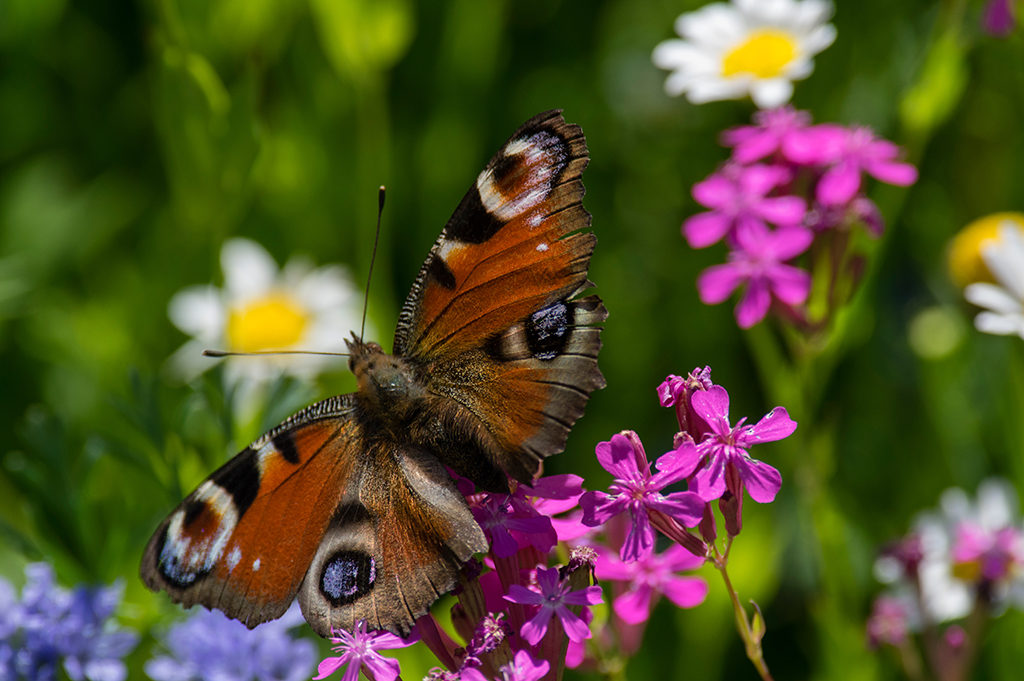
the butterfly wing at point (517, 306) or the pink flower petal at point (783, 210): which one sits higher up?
the butterfly wing at point (517, 306)

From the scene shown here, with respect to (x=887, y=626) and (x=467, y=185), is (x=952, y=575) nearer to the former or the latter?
(x=887, y=626)

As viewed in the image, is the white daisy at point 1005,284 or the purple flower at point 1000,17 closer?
the white daisy at point 1005,284

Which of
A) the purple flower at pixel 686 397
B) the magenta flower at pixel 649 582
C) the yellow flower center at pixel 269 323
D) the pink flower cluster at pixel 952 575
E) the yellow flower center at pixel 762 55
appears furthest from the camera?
the yellow flower center at pixel 269 323

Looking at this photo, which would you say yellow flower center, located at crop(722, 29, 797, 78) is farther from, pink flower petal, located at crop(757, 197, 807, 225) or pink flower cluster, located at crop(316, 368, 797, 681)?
pink flower cluster, located at crop(316, 368, 797, 681)

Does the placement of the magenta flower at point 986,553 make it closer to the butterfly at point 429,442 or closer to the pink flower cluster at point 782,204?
the pink flower cluster at point 782,204

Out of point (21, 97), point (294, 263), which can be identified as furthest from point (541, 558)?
point (21, 97)

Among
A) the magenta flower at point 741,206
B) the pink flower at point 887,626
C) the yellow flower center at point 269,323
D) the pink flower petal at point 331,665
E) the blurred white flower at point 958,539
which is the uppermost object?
the pink flower petal at point 331,665

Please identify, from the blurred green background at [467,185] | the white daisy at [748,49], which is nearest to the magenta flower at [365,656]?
the blurred green background at [467,185]
